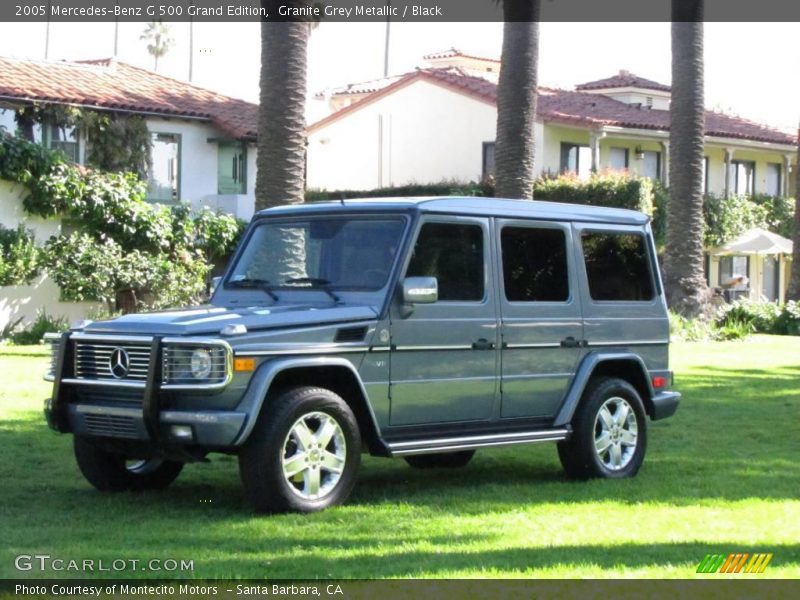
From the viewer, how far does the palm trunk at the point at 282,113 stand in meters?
18.1

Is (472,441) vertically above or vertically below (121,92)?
below

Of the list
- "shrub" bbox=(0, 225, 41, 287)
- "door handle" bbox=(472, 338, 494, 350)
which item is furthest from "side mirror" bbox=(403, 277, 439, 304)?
"shrub" bbox=(0, 225, 41, 287)

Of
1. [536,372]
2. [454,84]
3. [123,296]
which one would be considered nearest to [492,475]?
[536,372]

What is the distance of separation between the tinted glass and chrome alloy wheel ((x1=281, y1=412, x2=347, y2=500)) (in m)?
1.31

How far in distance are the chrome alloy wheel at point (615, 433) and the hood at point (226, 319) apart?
8.14 feet

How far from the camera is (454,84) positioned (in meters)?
43.3

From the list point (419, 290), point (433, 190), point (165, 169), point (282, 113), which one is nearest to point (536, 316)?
point (419, 290)

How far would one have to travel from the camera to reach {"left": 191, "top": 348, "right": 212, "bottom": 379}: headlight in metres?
8.45

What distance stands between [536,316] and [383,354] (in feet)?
5.44

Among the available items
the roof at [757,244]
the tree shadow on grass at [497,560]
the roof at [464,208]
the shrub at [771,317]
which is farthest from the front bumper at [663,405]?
the roof at [757,244]

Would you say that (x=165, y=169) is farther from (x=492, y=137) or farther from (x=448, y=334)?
(x=448, y=334)

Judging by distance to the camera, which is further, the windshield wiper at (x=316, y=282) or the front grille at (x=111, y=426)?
the windshield wiper at (x=316, y=282)

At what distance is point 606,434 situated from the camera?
10844 millimetres

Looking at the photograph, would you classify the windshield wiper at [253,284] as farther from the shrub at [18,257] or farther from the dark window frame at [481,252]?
the shrub at [18,257]
